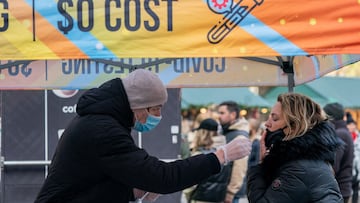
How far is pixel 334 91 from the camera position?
1850 centimetres

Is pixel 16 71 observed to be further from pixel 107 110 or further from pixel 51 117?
pixel 107 110

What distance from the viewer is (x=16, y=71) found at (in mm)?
6160

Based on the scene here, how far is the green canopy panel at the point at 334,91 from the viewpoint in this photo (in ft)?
56.0

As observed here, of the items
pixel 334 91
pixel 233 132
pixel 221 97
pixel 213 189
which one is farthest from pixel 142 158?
pixel 334 91

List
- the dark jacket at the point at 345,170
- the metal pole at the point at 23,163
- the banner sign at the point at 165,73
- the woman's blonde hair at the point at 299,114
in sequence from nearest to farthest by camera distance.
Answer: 1. the woman's blonde hair at the point at 299,114
2. the banner sign at the point at 165,73
3. the dark jacket at the point at 345,170
4. the metal pole at the point at 23,163

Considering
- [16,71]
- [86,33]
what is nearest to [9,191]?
[16,71]

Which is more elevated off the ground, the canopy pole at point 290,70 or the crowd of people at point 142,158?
the canopy pole at point 290,70

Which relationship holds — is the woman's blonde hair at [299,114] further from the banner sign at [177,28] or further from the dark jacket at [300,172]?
the banner sign at [177,28]

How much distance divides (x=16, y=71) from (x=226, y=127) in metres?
2.44

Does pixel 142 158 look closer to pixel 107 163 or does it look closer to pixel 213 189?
pixel 107 163

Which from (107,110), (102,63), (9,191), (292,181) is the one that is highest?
(102,63)

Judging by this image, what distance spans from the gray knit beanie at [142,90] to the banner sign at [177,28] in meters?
0.50

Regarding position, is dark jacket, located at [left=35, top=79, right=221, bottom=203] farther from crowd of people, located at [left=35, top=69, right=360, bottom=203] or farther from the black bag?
the black bag

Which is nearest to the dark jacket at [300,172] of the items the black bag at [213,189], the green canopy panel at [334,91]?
the black bag at [213,189]
